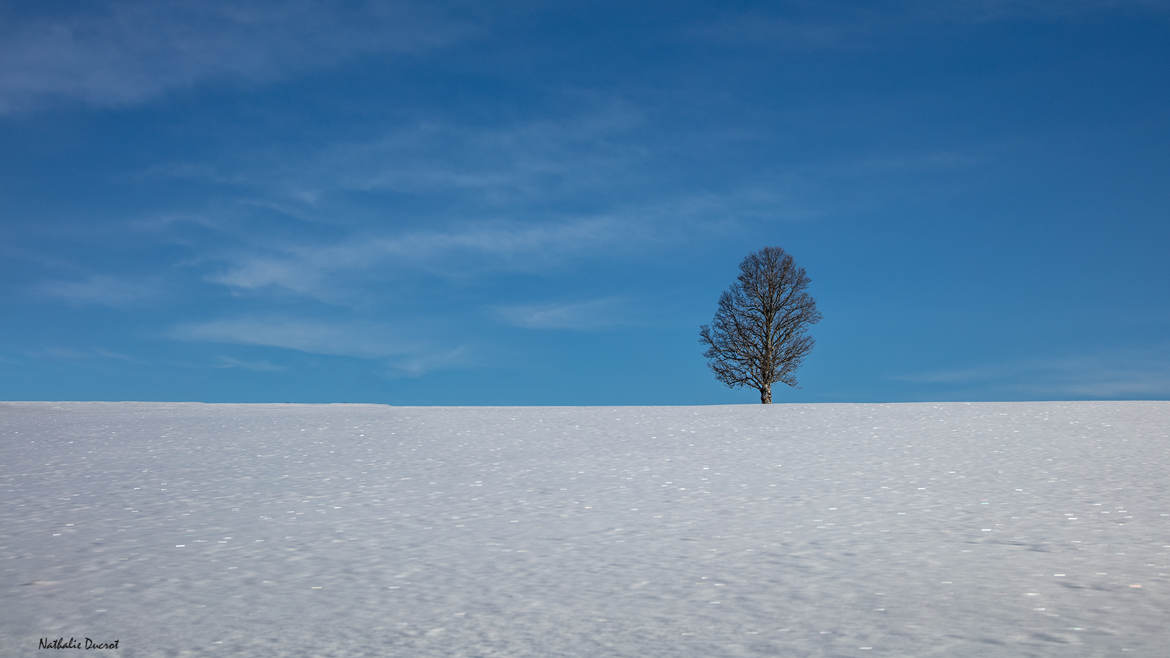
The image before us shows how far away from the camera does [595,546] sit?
24.4 feet

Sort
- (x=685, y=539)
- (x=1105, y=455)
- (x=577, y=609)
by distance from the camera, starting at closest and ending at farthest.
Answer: (x=577, y=609)
(x=685, y=539)
(x=1105, y=455)

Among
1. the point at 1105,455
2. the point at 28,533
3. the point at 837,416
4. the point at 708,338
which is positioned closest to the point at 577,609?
the point at 28,533

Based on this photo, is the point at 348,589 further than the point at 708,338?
No

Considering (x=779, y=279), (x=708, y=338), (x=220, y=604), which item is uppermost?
(x=779, y=279)

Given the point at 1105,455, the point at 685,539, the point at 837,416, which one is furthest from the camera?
the point at 837,416

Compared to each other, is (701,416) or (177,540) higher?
(701,416)

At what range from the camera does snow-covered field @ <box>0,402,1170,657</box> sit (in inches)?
196

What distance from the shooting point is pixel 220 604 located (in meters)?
5.68

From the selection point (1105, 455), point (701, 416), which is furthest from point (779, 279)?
point (1105, 455)

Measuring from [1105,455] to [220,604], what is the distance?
1339 cm

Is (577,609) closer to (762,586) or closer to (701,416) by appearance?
(762,586)

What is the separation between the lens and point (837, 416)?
66.7 ft

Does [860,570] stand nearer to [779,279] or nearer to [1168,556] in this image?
[1168,556]

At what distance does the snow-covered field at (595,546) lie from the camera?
4.97 m
